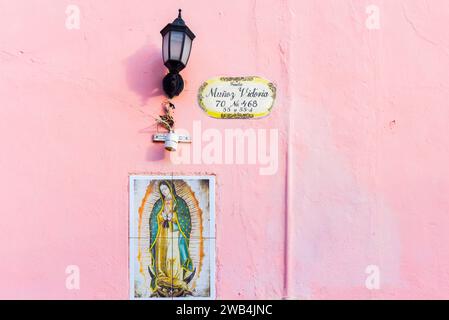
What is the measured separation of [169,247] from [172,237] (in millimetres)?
89

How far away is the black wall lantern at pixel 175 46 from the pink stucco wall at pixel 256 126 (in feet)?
0.61

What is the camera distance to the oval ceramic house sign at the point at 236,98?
3418 mm

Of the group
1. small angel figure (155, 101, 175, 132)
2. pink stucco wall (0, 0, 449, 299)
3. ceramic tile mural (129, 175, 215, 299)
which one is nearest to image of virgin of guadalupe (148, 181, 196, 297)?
ceramic tile mural (129, 175, 215, 299)

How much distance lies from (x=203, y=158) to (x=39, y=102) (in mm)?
1500

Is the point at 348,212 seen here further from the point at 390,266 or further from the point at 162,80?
the point at 162,80

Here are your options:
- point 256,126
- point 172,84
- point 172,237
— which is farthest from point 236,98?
point 172,237

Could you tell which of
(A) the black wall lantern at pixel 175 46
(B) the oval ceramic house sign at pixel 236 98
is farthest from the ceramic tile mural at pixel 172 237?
(A) the black wall lantern at pixel 175 46

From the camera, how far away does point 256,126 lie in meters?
3.41

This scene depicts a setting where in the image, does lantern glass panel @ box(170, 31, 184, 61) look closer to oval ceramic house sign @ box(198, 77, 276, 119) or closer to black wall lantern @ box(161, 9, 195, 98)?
black wall lantern @ box(161, 9, 195, 98)

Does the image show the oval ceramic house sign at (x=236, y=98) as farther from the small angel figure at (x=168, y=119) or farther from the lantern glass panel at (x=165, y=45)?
the lantern glass panel at (x=165, y=45)

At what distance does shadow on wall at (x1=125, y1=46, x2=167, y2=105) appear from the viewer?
3.41 meters

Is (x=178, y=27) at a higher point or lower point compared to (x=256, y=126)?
higher

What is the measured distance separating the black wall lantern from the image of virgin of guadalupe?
956 mm

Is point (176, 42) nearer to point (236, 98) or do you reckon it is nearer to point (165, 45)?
point (165, 45)
